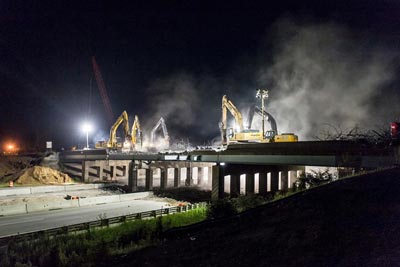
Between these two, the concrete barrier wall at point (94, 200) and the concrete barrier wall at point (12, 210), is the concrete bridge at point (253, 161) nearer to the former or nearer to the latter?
the concrete barrier wall at point (94, 200)

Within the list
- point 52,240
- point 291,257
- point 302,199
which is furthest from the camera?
point 52,240

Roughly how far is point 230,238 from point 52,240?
39.7 feet

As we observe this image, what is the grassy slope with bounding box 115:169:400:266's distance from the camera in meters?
8.21

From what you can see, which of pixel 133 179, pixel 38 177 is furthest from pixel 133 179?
pixel 38 177

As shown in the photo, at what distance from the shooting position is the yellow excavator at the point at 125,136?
77438 mm

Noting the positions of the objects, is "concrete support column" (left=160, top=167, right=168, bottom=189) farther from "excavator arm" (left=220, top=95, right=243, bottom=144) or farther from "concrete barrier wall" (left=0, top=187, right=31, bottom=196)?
"concrete barrier wall" (left=0, top=187, right=31, bottom=196)

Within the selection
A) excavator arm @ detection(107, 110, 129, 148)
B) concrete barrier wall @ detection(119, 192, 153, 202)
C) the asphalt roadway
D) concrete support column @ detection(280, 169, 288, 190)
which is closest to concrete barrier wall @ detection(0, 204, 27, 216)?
the asphalt roadway

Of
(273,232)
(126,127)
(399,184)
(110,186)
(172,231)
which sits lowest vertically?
(110,186)

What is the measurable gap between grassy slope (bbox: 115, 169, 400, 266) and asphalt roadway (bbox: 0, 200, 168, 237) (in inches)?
515

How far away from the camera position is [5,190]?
145 feet

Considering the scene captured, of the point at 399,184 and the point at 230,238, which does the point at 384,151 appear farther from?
the point at 230,238

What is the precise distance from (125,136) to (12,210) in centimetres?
4869

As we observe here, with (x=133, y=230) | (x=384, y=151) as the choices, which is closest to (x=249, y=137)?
(x=384, y=151)

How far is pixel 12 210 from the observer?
30.2 meters
